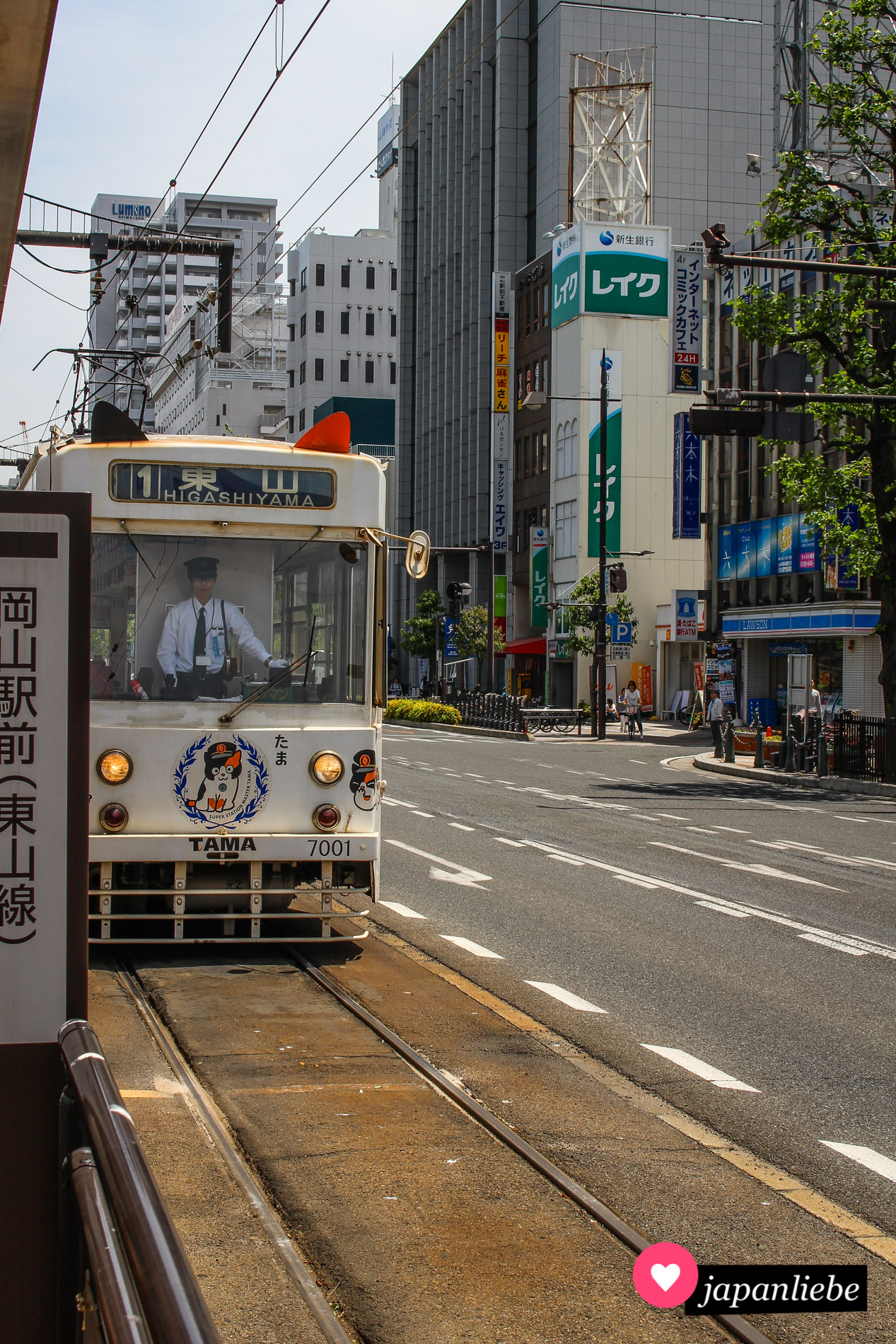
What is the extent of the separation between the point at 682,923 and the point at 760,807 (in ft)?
37.4

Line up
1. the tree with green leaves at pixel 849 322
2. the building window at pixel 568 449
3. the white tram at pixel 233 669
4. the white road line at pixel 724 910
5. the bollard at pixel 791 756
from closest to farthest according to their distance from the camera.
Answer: the white tram at pixel 233 669 → the white road line at pixel 724 910 → the tree with green leaves at pixel 849 322 → the bollard at pixel 791 756 → the building window at pixel 568 449

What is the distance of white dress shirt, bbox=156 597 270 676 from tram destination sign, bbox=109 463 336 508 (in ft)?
2.12

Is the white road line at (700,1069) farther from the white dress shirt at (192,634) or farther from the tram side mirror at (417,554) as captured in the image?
the white dress shirt at (192,634)

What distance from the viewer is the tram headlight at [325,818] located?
8.72 meters

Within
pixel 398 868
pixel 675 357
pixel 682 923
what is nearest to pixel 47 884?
pixel 682 923

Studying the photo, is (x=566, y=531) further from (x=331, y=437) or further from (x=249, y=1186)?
(x=249, y=1186)

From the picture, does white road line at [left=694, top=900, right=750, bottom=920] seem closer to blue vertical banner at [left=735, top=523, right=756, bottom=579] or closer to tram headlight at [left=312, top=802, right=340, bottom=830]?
tram headlight at [left=312, top=802, right=340, bottom=830]

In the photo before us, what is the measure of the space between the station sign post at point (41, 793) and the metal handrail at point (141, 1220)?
1.09 feet

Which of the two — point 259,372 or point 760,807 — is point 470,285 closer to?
point 259,372

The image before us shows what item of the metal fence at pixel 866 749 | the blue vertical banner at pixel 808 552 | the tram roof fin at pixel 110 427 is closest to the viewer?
the tram roof fin at pixel 110 427

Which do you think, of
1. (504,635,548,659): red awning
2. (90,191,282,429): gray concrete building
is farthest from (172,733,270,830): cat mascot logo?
(90,191,282,429): gray concrete building

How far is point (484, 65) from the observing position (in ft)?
270

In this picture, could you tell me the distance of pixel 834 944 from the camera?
9891 millimetres

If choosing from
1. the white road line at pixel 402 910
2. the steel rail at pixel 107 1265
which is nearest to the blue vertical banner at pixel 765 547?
the white road line at pixel 402 910
